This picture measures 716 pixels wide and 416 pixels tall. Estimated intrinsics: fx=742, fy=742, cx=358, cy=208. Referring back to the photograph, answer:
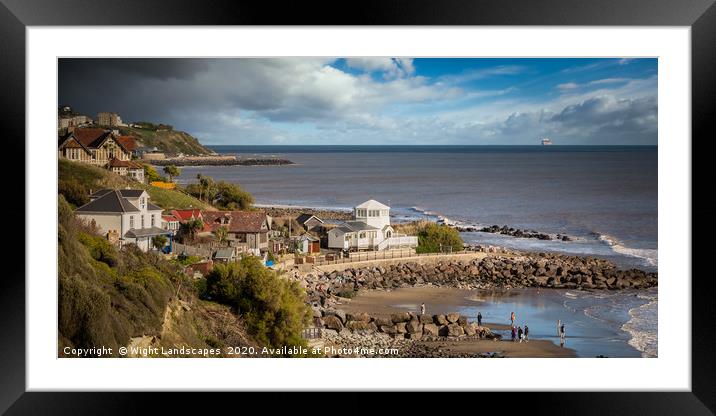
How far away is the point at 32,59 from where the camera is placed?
19.6 feet

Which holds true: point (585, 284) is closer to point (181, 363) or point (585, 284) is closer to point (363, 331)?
point (363, 331)

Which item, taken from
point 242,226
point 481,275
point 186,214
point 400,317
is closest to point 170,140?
point 186,214

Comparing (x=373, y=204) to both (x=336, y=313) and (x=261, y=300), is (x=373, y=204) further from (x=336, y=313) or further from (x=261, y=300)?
(x=261, y=300)

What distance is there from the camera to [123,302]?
6461mm

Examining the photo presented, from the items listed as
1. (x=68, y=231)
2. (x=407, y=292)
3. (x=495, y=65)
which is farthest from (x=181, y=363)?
(x=495, y=65)

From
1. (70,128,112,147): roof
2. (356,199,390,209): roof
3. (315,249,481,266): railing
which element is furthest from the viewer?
(315,249,481,266): railing

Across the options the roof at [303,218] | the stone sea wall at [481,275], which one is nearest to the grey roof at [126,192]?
the roof at [303,218]

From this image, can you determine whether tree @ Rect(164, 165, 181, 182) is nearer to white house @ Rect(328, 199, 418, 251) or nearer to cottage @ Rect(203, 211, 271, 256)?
cottage @ Rect(203, 211, 271, 256)

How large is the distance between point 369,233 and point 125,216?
2.52 metres

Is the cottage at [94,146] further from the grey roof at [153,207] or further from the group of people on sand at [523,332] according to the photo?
the group of people on sand at [523,332]

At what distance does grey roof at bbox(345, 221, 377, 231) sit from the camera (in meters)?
7.78

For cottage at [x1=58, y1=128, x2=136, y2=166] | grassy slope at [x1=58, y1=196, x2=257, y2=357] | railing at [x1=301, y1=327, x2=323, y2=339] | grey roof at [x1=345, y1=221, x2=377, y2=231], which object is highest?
cottage at [x1=58, y1=128, x2=136, y2=166]

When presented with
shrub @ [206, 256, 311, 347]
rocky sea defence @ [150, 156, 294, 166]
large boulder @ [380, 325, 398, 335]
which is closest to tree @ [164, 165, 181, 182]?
rocky sea defence @ [150, 156, 294, 166]

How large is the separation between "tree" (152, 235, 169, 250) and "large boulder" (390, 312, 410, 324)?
2.39 metres
